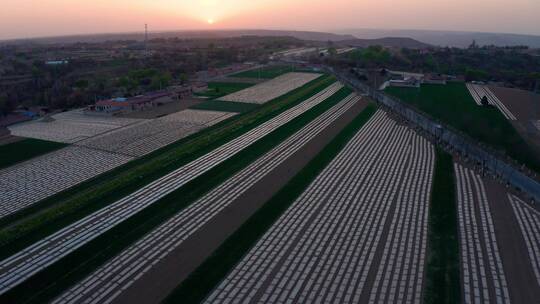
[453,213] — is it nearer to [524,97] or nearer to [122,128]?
[122,128]

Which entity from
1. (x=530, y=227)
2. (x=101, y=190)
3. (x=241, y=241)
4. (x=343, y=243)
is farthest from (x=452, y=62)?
(x=101, y=190)

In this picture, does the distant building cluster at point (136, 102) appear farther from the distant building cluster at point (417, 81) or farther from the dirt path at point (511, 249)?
the dirt path at point (511, 249)

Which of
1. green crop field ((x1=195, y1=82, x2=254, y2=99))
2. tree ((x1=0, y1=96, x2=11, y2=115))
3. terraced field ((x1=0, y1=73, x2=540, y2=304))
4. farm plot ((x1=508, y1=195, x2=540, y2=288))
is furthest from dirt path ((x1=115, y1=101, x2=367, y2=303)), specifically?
tree ((x1=0, y1=96, x2=11, y2=115))

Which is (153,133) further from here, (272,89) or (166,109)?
(272,89)

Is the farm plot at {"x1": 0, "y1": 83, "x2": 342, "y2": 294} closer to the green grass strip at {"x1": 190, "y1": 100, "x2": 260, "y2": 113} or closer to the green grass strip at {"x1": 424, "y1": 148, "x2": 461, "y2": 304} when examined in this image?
the green grass strip at {"x1": 424, "y1": 148, "x2": 461, "y2": 304}

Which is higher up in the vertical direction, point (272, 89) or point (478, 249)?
point (272, 89)

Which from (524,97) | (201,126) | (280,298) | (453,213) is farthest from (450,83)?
(280,298)
